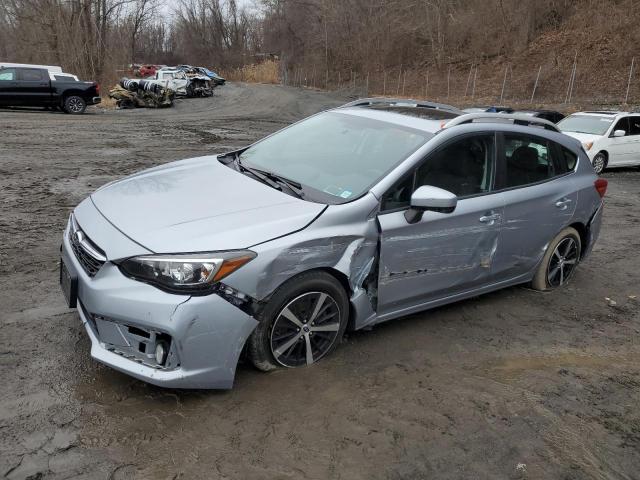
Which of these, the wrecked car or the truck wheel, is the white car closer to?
the truck wheel

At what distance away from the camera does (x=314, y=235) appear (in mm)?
3391

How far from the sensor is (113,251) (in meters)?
3.16

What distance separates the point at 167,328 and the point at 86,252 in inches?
31.9

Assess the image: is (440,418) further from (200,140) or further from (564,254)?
(200,140)

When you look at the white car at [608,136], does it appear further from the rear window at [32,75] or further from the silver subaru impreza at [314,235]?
the rear window at [32,75]

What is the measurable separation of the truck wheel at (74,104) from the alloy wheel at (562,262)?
1953 centimetres

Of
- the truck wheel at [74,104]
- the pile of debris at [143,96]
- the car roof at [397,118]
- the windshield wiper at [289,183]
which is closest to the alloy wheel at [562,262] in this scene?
the car roof at [397,118]

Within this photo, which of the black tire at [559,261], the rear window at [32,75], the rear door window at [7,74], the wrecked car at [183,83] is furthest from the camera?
the wrecked car at [183,83]

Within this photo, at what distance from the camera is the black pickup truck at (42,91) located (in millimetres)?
19156

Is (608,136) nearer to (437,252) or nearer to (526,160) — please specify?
(526,160)

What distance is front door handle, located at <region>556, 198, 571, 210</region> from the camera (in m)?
4.97

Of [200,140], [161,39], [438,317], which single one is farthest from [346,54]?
[161,39]

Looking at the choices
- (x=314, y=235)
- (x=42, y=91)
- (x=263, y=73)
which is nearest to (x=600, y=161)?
(x=314, y=235)

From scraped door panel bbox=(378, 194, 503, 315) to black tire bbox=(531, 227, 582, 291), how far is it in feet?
3.00
